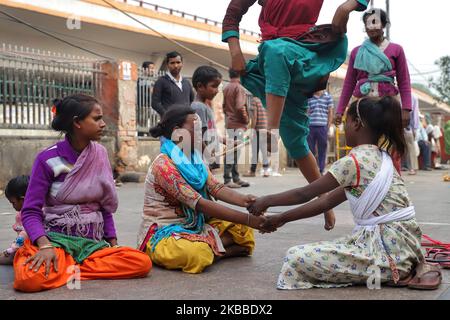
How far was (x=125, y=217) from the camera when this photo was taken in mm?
5664

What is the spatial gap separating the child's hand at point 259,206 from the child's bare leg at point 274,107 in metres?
0.76

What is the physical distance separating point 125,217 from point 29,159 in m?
4.00

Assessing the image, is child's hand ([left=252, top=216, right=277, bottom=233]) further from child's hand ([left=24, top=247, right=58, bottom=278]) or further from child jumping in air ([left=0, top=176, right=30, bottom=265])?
child jumping in air ([left=0, top=176, right=30, bottom=265])

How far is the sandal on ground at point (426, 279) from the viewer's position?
110 inches

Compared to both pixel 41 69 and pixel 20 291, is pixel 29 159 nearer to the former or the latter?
pixel 41 69

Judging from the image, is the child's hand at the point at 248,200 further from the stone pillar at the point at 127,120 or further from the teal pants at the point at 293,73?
the stone pillar at the point at 127,120

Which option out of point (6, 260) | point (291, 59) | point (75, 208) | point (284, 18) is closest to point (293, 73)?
point (291, 59)

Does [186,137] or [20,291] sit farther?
[186,137]

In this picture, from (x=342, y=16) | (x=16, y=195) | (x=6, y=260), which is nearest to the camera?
(x=6, y=260)

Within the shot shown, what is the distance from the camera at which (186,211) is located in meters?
3.63

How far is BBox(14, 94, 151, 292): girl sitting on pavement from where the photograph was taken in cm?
314

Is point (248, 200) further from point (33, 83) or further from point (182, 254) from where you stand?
point (33, 83)

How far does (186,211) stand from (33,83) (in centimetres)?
640
